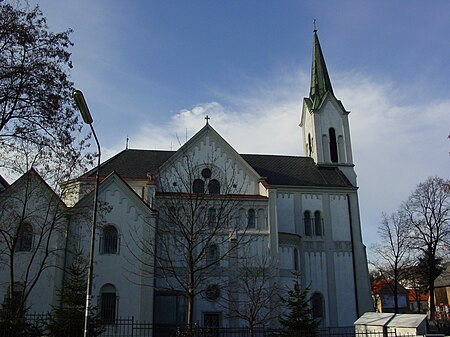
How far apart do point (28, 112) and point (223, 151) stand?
66.5ft

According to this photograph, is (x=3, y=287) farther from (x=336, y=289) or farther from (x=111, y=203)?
(x=336, y=289)

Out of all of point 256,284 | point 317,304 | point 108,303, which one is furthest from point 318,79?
point 108,303

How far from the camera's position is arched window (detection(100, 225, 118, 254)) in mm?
26953

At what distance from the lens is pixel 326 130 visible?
138 feet

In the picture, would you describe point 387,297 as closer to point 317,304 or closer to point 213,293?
point 317,304

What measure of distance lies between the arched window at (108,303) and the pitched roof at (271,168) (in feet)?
33.2

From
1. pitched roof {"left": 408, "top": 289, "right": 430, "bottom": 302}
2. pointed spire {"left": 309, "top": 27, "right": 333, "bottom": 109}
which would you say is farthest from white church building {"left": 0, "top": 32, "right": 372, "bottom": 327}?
pitched roof {"left": 408, "top": 289, "right": 430, "bottom": 302}

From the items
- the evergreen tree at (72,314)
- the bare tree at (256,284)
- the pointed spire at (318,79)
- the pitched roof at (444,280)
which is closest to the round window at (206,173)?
the bare tree at (256,284)

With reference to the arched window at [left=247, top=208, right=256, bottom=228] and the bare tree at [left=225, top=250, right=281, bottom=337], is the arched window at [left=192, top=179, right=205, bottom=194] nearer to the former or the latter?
the arched window at [left=247, top=208, right=256, bottom=228]

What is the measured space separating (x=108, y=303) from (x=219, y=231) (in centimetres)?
857

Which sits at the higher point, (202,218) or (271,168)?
(271,168)

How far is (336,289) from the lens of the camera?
33.8m

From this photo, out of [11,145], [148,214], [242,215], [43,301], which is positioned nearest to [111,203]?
[148,214]

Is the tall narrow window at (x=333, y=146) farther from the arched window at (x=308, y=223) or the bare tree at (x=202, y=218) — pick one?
the bare tree at (x=202, y=218)
